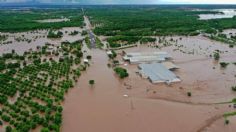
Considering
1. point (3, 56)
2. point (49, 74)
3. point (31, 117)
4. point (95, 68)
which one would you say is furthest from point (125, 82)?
point (3, 56)

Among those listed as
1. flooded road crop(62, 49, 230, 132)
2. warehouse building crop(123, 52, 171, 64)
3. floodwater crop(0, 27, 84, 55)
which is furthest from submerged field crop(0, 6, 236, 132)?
warehouse building crop(123, 52, 171, 64)

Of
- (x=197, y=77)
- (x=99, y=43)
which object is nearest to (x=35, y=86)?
(x=197, y=77)

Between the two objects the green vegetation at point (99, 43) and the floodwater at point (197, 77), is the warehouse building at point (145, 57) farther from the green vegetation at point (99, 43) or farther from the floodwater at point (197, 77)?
the green vegetation at point (99, 43)

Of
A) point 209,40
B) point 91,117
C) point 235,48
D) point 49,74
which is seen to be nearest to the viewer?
point 91,117

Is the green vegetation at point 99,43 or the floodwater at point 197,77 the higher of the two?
the green vegetation at point 99,43

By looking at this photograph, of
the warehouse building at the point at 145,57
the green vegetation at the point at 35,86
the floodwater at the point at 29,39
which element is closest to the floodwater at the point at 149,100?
the green vegetation at the point at 35,86

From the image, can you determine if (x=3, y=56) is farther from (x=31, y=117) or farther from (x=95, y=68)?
(x=31, y=117)

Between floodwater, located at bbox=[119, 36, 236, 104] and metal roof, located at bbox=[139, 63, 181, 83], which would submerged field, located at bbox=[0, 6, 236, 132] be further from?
metal roof, located at bbox=[139, 63, 181, 83]
